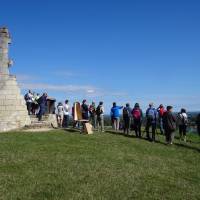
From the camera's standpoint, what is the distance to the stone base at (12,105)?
94.8 ft

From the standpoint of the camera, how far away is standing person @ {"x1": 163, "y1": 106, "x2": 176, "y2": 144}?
24844 millimetres

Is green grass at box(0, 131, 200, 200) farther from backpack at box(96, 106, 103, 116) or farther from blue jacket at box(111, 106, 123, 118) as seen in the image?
blue jacket at box(111, 106, 123, 118)

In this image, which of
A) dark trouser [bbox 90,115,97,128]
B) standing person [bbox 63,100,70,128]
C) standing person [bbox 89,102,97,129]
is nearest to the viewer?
standing person [bbox 63,100,70,128]

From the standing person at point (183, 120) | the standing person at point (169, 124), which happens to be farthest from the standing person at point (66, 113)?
the standing person at point (169, 124)

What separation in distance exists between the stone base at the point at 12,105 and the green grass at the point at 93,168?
4158mm

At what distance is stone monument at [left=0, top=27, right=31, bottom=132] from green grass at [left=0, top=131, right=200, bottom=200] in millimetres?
4264

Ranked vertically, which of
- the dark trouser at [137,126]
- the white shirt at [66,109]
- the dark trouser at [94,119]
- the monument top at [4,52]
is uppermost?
the monument top at [4,52]

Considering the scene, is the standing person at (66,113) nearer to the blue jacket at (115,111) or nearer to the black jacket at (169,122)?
the blue jacket at (115,111)

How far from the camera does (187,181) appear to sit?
16.0m

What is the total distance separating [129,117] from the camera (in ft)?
91.6

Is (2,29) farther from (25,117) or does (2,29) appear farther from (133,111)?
(133,111)

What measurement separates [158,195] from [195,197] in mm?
1178

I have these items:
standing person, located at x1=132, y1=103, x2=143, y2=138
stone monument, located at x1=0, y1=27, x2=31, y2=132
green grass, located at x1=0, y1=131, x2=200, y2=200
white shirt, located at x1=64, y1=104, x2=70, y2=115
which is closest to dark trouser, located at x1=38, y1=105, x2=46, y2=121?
stone monument, located at x1=0, y1=27, x2=31, y2=132

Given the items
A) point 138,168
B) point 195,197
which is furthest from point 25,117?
point 195,197
